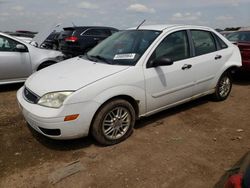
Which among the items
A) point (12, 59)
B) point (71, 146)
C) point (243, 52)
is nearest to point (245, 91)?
point (243, 52)

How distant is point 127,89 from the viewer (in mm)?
3889

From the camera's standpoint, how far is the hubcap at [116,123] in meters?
3.83

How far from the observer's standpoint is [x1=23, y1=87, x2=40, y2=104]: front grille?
3.71m

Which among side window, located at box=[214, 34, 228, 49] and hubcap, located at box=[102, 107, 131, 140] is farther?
side window, located at box=[214, 34, 228, 49]

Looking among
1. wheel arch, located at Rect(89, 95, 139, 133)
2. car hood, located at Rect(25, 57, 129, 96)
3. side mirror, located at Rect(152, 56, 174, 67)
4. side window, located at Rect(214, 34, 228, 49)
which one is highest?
→ side window, located at Rect(214, 34, 228, 49)

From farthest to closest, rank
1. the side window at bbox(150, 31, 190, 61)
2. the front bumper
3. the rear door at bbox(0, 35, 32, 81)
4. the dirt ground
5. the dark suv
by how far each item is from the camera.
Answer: the dark suv, the rear door at bbox(0, 35, 32, 81), the side window at bbox(150, 31, 190, 61), the front bumper, the dirt ground

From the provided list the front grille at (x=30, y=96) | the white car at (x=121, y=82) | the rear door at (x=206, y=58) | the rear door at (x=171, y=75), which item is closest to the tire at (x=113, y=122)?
the white car at (x=121, y=82)

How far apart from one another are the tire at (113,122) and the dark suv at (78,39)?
6703 mm

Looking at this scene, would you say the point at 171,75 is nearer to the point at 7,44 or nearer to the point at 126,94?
the point at 126,94

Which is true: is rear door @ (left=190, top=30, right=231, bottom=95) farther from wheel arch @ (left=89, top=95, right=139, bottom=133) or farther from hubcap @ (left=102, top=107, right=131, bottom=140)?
hubcap @ (left=102, top=107, right=131, bottom=140)

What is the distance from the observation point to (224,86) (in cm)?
584

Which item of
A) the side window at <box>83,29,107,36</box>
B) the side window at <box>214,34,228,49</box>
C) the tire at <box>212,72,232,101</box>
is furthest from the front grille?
the side window at <box>83,29,107,36</box>

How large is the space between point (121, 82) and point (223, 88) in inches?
116

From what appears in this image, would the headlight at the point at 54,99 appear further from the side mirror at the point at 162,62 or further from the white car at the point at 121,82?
the side mirror at the point at 162,62
